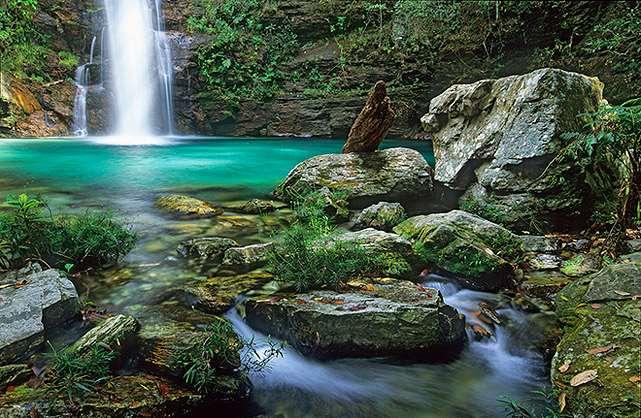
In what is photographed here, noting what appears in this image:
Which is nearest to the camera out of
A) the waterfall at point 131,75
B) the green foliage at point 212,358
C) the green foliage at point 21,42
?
the green foliage at point 212,358

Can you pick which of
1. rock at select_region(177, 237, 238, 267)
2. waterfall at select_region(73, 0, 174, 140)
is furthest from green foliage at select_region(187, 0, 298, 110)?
rock at select_region(177, 237, 238, 267)

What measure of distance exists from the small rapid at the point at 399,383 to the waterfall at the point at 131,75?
48.8ft

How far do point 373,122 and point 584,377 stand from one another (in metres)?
4.89

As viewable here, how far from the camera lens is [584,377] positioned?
2.10 meters

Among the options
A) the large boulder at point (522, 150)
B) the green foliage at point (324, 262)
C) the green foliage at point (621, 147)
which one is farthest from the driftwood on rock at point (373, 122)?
the green foliage at point (324, 262)

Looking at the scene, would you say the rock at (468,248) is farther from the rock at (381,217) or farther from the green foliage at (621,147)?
the green foliage at (621,147)

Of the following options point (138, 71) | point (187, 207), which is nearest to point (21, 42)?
point (138, 71)

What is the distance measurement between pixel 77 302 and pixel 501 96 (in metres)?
5.48

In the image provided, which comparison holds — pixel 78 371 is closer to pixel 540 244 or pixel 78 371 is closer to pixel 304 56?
pixel 540 244

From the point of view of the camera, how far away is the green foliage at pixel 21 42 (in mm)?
15156

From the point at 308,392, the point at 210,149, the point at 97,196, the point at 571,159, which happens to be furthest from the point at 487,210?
the point at 210,149

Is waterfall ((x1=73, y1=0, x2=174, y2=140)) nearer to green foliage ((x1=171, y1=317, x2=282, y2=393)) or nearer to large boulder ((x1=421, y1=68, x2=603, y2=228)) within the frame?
large boulder ((x1=421, y1=68, x2=603, y2=228))

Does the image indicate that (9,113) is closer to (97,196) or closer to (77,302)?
(97,196)

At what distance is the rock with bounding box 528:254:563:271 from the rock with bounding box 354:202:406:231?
1.50 meters
